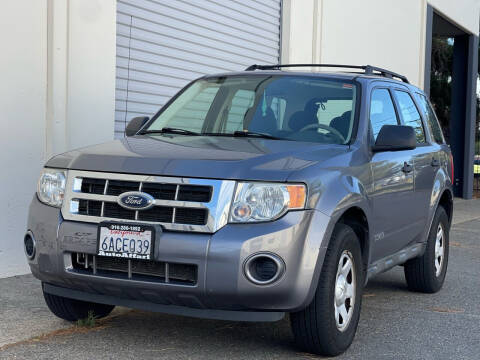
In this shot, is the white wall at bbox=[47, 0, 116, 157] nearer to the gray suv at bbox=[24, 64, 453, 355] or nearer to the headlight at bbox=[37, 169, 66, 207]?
the gray suv at bbox=[24, 64, 453, 355]

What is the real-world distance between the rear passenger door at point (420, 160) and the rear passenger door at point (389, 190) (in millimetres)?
116

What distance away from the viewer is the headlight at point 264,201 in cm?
414

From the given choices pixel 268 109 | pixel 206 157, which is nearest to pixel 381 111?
pixel 268 109

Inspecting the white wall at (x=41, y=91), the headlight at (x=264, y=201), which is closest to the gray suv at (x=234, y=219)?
the headlight at (x=264, y=201)

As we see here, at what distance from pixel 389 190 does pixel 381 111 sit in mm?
662

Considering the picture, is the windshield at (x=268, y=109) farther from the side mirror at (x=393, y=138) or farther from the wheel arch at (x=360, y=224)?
the wheel arch at (x=360, y=224)

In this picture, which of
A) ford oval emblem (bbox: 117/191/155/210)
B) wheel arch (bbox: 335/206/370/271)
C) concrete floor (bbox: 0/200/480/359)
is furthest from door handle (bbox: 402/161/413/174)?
ford oval emblem (bbox: 117/191/155/210)

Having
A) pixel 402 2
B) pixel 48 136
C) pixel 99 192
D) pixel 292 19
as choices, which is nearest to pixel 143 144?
pixel 99 192

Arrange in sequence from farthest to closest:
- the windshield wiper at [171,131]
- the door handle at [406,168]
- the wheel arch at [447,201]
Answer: the wheel arch at [447,201], the door handle at [406,168], the windshield wiper at [171,131]

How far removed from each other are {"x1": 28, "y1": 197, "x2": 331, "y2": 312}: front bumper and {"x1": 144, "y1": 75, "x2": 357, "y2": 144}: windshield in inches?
43.0

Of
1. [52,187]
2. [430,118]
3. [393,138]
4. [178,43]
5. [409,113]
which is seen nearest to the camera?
[52,187]

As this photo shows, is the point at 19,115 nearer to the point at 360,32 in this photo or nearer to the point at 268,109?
the point at 268,109

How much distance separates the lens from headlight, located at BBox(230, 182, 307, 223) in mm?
4141

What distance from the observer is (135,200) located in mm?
4285
